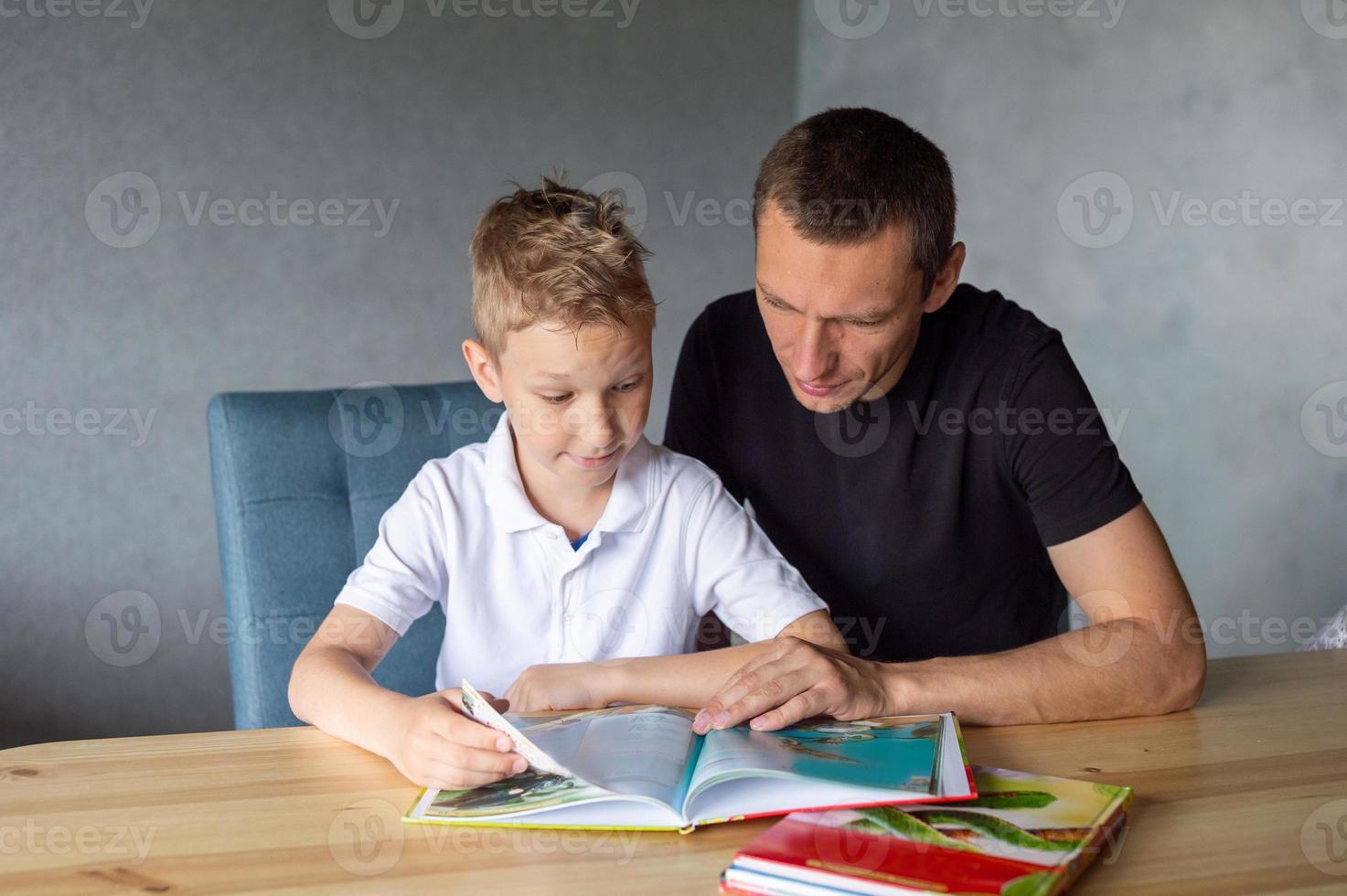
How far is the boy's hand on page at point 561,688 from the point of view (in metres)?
1.21

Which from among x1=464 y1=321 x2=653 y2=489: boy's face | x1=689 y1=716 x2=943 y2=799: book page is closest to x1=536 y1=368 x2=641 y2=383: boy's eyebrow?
x1=464 y1=321 x2=653 y2=489: boy's face

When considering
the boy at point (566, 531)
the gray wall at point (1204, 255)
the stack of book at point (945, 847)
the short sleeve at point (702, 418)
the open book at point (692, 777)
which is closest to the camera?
the stack of book at point (945, 847)

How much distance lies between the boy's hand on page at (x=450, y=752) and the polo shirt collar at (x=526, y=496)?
384 mm

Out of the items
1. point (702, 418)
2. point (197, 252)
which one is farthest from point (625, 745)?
point (197, 252)

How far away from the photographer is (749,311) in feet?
5.73

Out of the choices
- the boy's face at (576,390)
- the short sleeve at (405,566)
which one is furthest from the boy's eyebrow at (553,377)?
the short sleeve at (405,566)

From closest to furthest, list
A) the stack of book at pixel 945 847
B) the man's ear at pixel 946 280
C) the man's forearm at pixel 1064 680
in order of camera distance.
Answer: the stack of book at pixel 945 847 → the man's forearm at pixel 1064 680 → the man's ear at pixel 946 280

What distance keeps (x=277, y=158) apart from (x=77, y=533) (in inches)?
40.6

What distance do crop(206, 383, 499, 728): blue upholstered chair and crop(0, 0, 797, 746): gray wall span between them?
1.49 meters

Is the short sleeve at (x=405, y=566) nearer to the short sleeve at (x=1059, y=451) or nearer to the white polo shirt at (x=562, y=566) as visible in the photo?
the white polo shirt at (x=562, y=566)

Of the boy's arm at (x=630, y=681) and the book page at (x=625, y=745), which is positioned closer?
the book page at (x=625, y=745)

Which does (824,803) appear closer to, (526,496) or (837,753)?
(837,753)

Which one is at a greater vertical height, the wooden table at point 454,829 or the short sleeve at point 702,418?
the short sleeve at point 702,418

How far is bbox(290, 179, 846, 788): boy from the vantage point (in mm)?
1287
